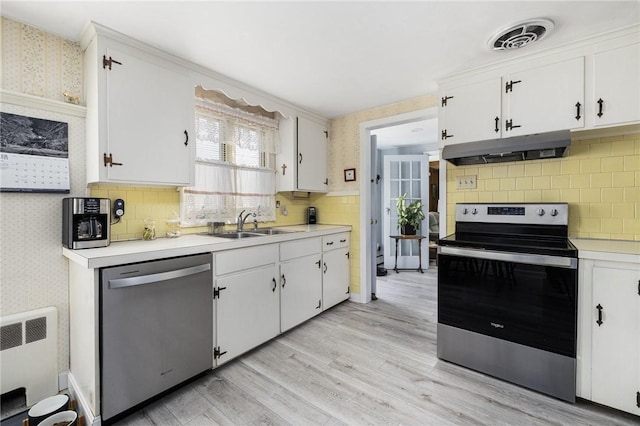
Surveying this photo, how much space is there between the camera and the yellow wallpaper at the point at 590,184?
6.41 feet

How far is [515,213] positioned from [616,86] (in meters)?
0.99

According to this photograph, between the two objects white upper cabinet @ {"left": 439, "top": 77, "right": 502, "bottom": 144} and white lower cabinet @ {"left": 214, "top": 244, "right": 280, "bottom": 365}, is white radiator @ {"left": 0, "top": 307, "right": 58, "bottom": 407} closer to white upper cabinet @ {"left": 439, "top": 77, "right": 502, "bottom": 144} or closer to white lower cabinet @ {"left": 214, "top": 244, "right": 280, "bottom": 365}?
white lower cabinet @ {"left": 214, "top": 244, "right": 280, "bottom": 365}

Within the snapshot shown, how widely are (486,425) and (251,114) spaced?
306cm

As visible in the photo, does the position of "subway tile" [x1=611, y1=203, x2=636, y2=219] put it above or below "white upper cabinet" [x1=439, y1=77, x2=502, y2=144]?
below

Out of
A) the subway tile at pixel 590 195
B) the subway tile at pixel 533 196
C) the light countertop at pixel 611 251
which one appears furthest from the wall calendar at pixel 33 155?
the subway tile at pixel 590 195

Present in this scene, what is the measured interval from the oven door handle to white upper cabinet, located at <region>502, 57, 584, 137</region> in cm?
95

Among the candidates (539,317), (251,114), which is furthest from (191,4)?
(539,317)

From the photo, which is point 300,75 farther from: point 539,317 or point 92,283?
point 539,317

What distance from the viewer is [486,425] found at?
1515 millimetres


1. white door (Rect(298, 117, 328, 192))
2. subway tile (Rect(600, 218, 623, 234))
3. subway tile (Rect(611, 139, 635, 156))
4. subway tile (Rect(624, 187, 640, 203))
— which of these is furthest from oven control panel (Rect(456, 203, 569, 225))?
white door (Rect(298, 117, 328, 192))

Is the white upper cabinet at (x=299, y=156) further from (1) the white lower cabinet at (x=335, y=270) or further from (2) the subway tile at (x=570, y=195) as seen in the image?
(2) the subway tile at (x=570, y=195)

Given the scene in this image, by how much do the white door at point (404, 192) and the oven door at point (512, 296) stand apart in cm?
302

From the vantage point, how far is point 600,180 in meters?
2.04

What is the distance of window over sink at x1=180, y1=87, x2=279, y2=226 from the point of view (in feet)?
8.35
